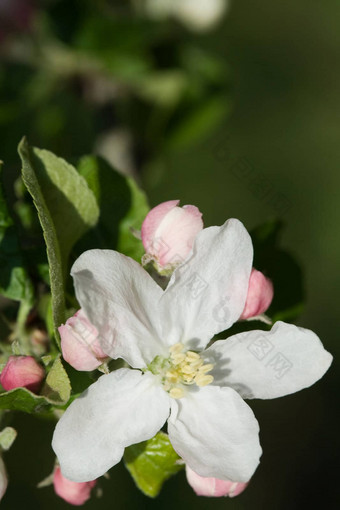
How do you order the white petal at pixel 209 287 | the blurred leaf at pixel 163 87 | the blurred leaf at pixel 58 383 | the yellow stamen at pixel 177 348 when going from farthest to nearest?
the blurred leaf at pixel 163 87 < the yellow stamen at pixel 177 348 < the white petal at pixel 209 287 < the blurred leaf at pixel 58 383

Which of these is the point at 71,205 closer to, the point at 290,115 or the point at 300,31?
the point at 290,115

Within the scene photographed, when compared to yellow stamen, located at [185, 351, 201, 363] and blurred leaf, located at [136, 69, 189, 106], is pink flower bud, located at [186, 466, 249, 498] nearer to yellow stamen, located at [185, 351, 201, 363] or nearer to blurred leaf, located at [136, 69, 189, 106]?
yellow stamen, located at [185, 351, 201, 363]

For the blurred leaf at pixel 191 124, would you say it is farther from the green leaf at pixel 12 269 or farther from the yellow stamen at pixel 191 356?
the yellow stamen at pixel 191 356

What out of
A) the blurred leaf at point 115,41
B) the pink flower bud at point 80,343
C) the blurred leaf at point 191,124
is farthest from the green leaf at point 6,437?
the blurred leaf at point 191,124

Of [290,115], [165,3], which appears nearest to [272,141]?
[290,115]

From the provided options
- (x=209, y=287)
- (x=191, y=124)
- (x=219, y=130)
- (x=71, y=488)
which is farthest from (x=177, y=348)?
(x=219, y=130)

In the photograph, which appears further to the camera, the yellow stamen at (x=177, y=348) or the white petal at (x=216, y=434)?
the yellow stamen at (x=177, y=348)

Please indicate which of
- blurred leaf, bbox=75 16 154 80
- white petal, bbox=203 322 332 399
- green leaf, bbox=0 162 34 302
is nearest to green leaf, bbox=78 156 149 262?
green leaf, bbox=0 162 34 302
